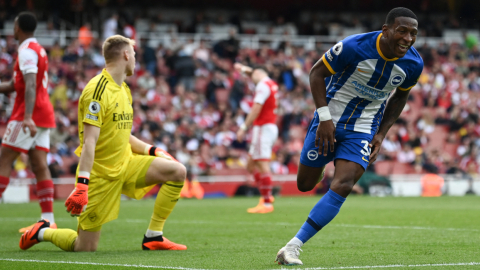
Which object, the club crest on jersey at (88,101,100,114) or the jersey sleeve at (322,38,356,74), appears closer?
the jersey sleeve at (322,38,356,74)

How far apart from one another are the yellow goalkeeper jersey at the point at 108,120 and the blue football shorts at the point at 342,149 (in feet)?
5.77

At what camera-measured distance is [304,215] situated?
33.9 feet

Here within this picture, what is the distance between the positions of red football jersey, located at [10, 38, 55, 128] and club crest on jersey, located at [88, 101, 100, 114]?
2328 mm

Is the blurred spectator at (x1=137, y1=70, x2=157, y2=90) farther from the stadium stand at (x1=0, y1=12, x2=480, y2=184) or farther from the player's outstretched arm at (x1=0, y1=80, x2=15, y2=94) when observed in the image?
the player's outstretched arm at (x1=0, y1=80, x2=15, y2=94)

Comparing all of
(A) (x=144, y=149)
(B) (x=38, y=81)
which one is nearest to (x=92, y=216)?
(A) (x=144, y=149)

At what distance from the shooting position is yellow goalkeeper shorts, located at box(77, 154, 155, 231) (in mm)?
5762

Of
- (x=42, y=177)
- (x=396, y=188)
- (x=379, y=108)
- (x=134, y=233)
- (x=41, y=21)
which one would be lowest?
(x=396, y=188)

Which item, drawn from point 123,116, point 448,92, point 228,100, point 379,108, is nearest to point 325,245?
point 379,108

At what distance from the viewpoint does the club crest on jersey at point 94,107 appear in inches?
220

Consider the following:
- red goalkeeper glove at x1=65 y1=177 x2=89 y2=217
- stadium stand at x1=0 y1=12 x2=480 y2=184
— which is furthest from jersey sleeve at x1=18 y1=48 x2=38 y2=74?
stadium stand at x1=0 y1=12 x2=480 y2=184

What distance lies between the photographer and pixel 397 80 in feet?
17.7

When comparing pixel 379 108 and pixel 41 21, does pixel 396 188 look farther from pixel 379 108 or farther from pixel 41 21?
pixel 41 21

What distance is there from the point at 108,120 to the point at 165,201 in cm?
97

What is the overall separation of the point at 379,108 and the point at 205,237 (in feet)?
9.12
